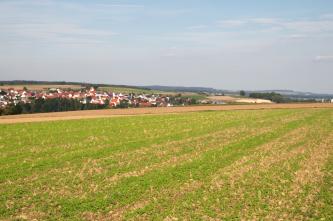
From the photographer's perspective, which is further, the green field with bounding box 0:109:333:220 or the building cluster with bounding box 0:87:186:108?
the building cluster with bounding box 0:87:186:108

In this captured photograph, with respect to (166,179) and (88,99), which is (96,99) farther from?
(166,179)

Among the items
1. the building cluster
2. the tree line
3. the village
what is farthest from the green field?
the building cluster

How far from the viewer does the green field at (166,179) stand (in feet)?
39.0

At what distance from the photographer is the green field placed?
11883 millimetres

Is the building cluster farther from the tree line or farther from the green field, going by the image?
the green field

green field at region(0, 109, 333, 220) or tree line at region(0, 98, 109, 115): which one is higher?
green field at region(0, 109, 333, 220)

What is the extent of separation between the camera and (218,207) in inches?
482

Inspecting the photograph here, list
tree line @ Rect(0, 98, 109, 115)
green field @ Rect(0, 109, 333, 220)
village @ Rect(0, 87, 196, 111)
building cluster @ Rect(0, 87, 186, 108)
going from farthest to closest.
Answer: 1. building cluster @ Rect(0, 87, 186, 108)
2. village @ Rect(0, 87, 196, 111)
3. tree line @ Rect(0, 98, 109, 115)
4. green field @ Rect(0, 109, 333, 220)

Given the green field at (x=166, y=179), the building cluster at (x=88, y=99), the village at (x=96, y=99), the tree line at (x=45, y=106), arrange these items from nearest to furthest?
the green field at (x=166, y=179) < the tree line at (x=45, y=106) < the village at (x=96, y=99) < the building cluster at (x=88, y=99)

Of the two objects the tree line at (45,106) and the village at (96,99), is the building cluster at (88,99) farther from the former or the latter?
the tree line at (45,106)

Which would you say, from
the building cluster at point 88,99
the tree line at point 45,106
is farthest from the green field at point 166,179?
the building cluster at point 88,99

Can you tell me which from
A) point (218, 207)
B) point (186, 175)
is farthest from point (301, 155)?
point (218, 207)

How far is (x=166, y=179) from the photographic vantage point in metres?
15.6

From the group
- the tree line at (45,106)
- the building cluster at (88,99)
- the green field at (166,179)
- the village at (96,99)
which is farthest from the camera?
the building cluster at (88,99)
